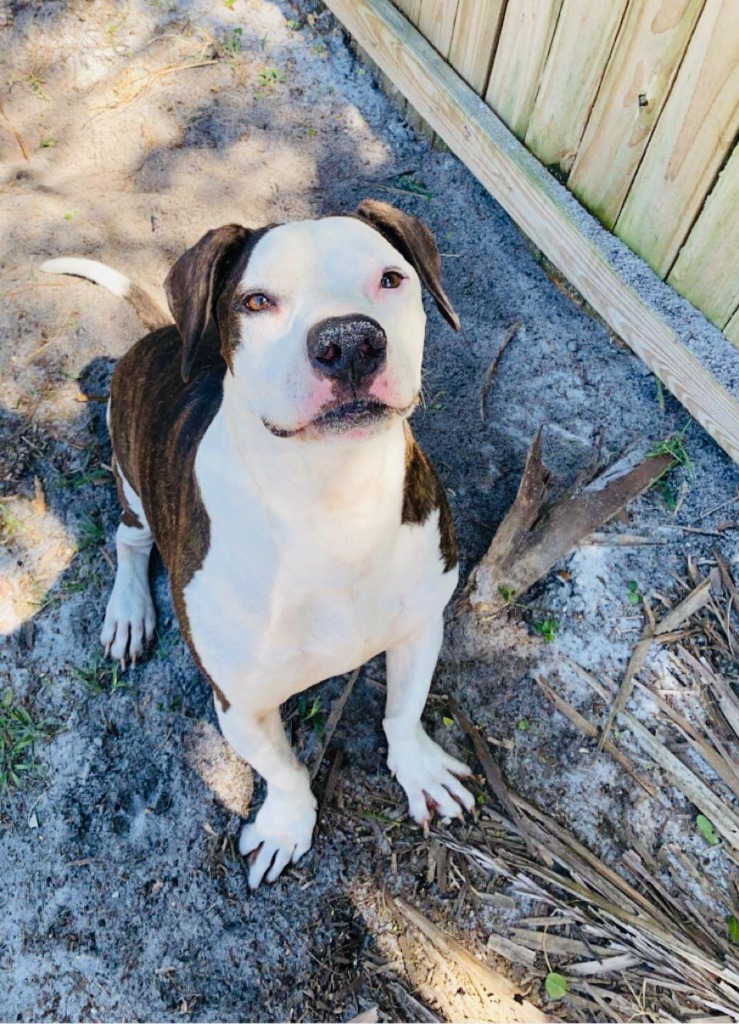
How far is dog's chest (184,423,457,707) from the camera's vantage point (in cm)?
208

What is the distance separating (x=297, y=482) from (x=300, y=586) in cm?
32

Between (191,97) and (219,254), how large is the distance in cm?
325

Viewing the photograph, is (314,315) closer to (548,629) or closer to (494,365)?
(548,629)

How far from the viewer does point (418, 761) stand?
2.94m

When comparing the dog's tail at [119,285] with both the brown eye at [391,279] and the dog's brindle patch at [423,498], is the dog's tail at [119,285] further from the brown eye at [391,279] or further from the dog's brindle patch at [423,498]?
the brown eye at [391,279]

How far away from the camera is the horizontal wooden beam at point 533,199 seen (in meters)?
3.38

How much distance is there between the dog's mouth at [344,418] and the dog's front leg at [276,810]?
109cm

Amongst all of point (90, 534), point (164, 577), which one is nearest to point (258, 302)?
point (164, 577)

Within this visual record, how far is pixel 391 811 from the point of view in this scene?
2.99 metres

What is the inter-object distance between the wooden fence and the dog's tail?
72.5 inches

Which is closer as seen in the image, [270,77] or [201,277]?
[201,277]

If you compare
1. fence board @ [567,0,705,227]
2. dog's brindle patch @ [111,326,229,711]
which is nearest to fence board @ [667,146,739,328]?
fence board @ [567,0,705,227]

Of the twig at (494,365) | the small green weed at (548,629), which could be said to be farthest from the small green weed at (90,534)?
the small green weed at (548,629)

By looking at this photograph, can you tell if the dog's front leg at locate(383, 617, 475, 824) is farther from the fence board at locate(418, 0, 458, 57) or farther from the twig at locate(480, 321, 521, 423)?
the fence board at locate(418, 0, 458, 57)
